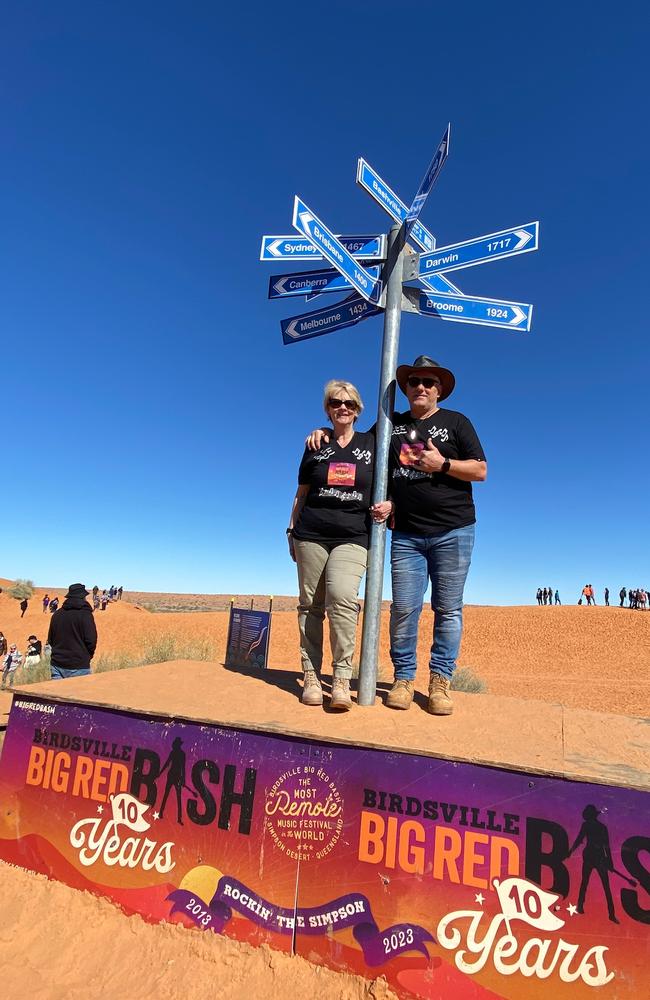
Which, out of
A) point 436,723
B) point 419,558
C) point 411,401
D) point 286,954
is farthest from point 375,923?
point 411,401

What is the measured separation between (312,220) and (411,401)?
131cm

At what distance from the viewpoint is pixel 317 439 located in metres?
3.47

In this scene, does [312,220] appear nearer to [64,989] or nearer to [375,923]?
[375,923]

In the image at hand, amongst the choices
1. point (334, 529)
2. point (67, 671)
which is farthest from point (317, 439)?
point (67, 671)

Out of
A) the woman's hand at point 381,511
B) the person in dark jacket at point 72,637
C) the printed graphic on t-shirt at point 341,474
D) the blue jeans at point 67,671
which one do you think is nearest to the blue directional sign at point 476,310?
the printed graphic on t-shirt at point 341,474

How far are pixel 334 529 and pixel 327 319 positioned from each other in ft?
5.28

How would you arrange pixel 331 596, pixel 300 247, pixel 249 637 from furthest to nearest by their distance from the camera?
pixel 249 637 → pixel 300 247 → pixel 331 596

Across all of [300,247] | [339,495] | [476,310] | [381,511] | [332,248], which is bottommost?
[381,511]

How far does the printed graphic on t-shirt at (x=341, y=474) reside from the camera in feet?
11.1

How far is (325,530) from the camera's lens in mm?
3346

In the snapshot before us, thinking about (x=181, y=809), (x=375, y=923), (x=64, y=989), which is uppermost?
(x=181, y=809)

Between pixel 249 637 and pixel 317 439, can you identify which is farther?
pixel 249 637

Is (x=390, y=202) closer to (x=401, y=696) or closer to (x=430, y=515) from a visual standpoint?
(x=430, y=515)

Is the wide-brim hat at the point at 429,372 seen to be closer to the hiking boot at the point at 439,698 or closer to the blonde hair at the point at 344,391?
the blonde hair at the point at 344,391
